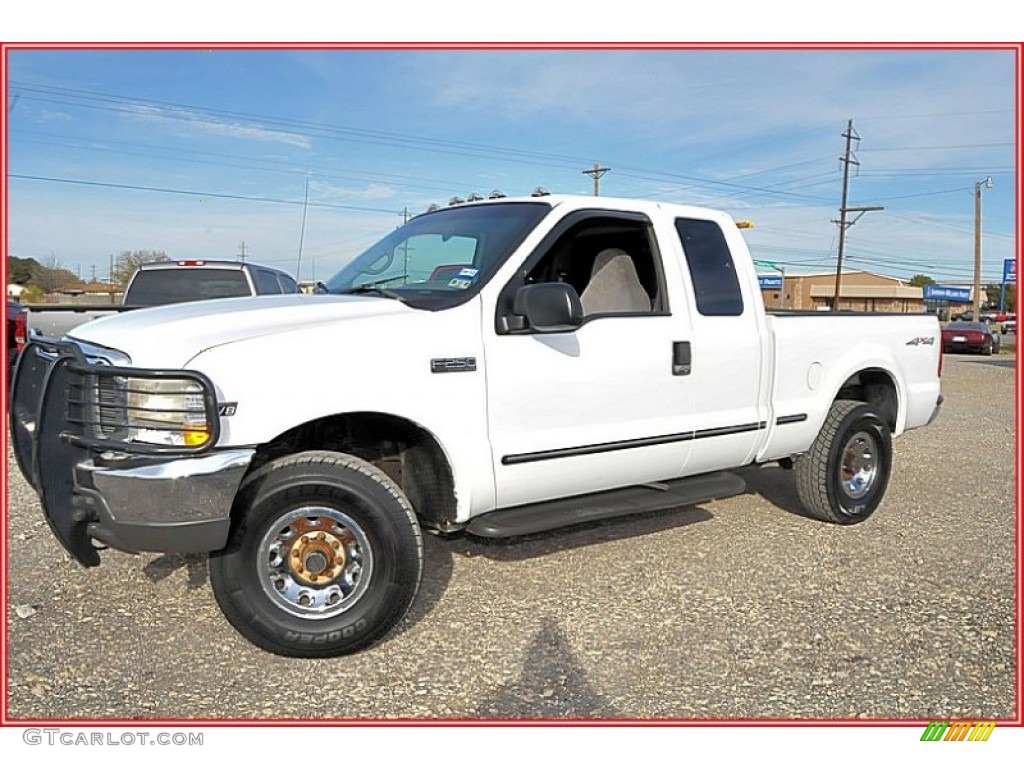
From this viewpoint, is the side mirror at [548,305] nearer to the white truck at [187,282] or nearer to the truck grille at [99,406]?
the truck grille at [99,406]

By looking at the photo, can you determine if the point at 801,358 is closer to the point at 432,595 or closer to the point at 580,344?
the point at 580,344

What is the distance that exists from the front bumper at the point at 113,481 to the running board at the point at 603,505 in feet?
4.23

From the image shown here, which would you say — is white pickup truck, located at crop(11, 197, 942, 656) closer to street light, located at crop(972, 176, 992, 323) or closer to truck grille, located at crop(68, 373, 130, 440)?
truck grille, located at crop(68, 373, 130, 440)

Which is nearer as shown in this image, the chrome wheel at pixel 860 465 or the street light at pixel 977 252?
the chrome wheel at pixel 860 465

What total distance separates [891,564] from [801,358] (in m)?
1.37

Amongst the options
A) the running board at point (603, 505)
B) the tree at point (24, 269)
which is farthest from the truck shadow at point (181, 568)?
the tree at point (24, 269)

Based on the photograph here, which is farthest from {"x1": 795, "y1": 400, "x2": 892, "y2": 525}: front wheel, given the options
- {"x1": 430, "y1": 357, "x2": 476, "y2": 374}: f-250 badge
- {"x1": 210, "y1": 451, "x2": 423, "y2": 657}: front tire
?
{"x1": 210, "y1": 451, "x2": 423, "y2": 657}: front tire

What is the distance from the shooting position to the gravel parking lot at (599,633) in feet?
11.4

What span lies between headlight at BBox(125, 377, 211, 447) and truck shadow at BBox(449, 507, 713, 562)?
1.94m

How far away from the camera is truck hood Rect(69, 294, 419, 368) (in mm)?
3500

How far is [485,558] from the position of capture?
5121 millimetres

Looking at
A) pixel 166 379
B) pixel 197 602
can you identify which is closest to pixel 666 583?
pixel 197 602

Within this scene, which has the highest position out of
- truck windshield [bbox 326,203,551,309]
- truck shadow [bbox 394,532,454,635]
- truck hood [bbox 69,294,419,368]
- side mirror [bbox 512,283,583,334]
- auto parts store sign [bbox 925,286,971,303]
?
auto parts store sign [bbox 925,286,971,303]

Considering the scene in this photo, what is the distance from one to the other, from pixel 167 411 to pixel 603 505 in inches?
89.6
